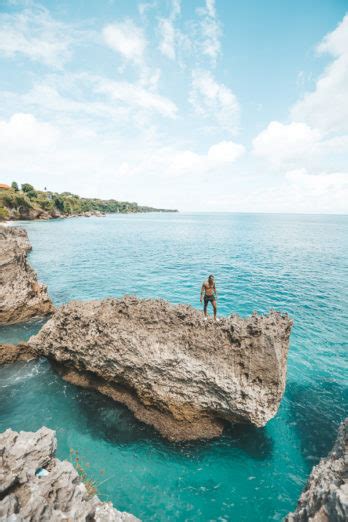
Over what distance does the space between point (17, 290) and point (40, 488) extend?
1665 cm

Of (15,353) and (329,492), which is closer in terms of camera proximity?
(329,492)

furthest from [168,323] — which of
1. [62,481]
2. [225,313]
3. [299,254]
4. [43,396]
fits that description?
[299,254]

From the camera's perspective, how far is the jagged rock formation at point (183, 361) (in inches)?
394

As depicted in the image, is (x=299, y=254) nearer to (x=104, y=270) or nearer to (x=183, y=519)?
(x=104, y=270)

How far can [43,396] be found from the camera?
12.5 m

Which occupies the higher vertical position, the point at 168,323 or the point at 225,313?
the point at 168,323

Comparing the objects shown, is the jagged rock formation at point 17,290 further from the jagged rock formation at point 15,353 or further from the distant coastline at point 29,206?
the distant coastline at point 29,206

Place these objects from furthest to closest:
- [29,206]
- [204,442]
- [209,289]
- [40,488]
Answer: [29,206] → [209,289] → [204,442] → [40,488]

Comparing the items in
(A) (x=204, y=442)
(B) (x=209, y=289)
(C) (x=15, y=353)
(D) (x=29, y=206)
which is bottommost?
(A) (x=204, y=442)

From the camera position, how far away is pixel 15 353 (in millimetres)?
14727

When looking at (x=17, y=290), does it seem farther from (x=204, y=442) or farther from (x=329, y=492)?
(x=329, y=492)

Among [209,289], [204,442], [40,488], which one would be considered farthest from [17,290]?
[40,488]

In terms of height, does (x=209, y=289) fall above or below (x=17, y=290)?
above

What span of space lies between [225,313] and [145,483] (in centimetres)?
1452
